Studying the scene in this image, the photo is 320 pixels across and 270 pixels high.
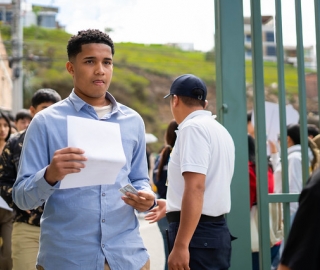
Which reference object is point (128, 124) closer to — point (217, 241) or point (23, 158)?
point (23, 158)

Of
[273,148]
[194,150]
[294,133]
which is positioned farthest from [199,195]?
[273,148]

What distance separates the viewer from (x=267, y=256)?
4.42m

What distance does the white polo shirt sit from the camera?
380 centimetres

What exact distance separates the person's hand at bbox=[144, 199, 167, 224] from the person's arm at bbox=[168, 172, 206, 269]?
0.39 feet

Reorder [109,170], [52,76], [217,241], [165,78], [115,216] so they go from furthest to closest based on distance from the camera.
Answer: [165,78] < [52,76] < [217,241] < [115,216] < [109,170]

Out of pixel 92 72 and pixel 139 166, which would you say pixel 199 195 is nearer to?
pixel 139 166

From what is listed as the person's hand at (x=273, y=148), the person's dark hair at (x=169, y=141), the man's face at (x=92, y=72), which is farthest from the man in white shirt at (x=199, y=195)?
the person's hand at (x=273, y=148)

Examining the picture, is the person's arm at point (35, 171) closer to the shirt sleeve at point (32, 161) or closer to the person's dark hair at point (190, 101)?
the shirt sleeve at point (32, 161)

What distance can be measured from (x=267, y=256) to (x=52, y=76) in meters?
64.1

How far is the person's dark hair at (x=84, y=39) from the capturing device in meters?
3.10

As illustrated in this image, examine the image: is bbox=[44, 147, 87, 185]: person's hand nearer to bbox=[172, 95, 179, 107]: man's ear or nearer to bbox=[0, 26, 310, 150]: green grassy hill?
bbox=[172, 95, 179, 107]: man's ear

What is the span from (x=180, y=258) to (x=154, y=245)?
7.44 metres

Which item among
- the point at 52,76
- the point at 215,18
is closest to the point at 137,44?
the point at 52,76

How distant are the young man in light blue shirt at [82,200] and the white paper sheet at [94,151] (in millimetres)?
143
